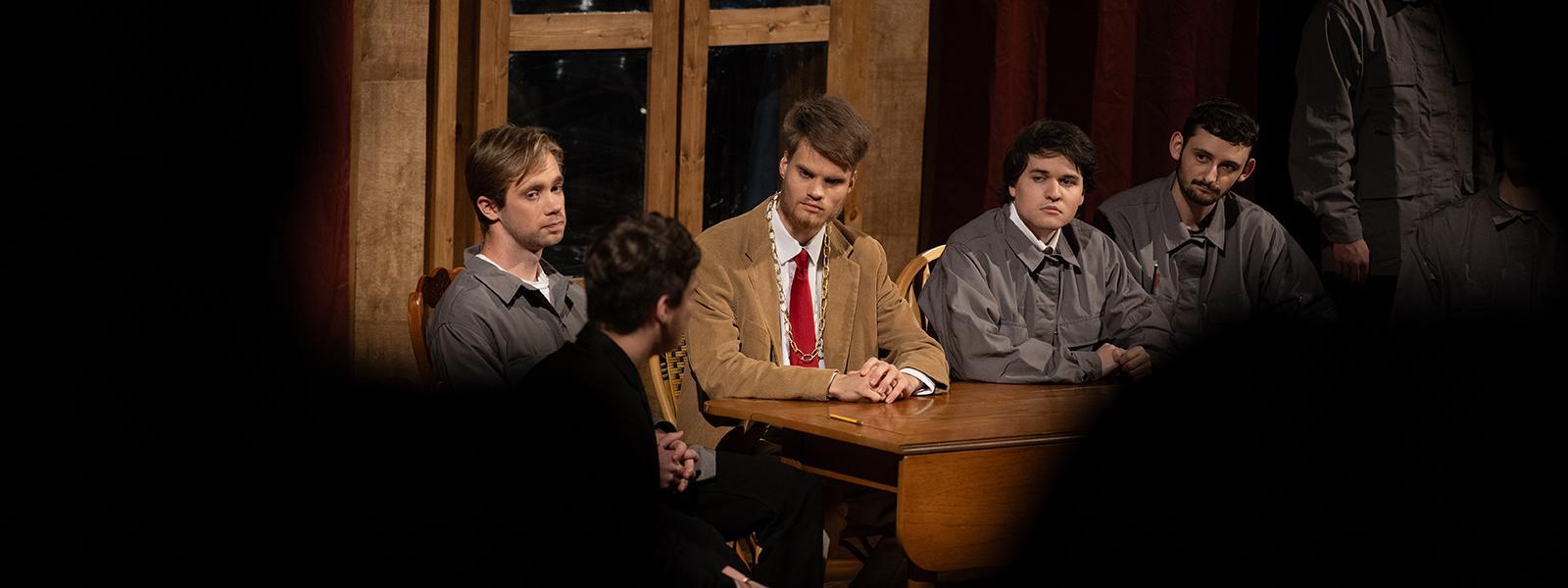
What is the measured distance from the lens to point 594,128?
432cm

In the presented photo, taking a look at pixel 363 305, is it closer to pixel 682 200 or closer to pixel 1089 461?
pixel 682 200

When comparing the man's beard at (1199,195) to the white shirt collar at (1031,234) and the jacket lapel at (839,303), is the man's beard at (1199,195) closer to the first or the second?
the white shirt collar at (1031,234)

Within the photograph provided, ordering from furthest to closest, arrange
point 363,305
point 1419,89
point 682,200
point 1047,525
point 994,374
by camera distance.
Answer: point 682,200, point 363,305, point 1419,89, point 994,374, point 1047,525

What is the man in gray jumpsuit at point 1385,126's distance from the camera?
3.72 meters

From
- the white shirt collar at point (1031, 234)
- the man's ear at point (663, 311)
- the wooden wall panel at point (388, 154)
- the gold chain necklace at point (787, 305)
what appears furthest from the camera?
the wooden wall panel at point (388, 154)

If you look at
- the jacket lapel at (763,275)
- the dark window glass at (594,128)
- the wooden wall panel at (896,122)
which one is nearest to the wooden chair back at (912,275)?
the jacket lapel at (763,275)

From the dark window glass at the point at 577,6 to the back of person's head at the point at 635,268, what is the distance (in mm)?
2445

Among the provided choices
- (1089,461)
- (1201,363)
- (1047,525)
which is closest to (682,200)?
(1047,525)

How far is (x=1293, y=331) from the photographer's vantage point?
11.1ft

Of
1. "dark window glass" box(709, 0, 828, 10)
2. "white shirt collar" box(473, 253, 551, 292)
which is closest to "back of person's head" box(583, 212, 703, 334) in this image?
"white shirt collar" box(473, 253, 551, 292)

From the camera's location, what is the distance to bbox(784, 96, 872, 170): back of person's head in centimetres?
278

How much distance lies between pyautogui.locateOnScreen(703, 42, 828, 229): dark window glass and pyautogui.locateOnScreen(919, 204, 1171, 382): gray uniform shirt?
4.57 feet

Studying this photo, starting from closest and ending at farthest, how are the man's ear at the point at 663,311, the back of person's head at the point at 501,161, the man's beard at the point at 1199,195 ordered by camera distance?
the man's ear at the point at 663,311
the back of person's head at the point at 501,161
the man's beard at the point at 1199,195

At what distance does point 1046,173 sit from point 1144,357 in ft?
1.61
